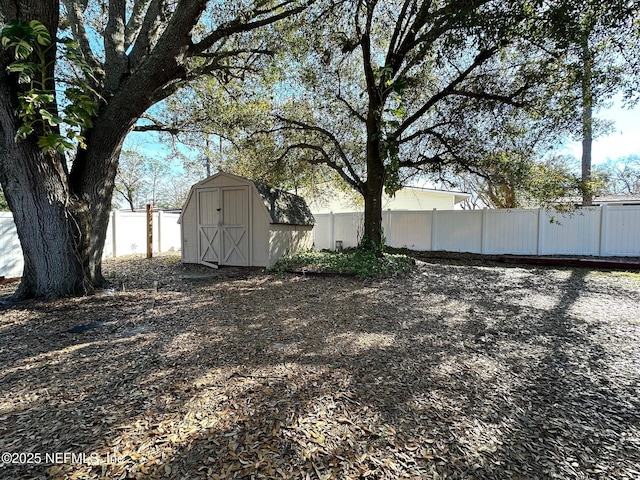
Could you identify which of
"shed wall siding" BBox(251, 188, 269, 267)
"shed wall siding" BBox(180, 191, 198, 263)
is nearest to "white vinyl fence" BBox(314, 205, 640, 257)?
"shed wall siding" BBox(251, 188, 269, 267)

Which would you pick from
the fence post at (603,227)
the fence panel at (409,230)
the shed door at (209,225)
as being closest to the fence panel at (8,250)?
the shed door at (209,225)

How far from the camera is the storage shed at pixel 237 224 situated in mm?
7766

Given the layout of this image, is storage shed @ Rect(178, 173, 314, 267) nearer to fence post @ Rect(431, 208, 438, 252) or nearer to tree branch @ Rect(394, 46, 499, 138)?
tree branch @ Rect(394, 46, 499, 138)

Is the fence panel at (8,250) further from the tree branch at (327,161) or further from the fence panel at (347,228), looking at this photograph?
the fence panel at (347,228)

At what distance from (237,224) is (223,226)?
44 cm

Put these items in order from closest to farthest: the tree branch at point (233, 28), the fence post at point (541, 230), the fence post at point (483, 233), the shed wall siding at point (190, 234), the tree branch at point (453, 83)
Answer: the tree branch at point (233, 28)
the tree branch at point (453, 83)
the shed wall siding at point (190, 234)
the fence post at point (541, 230)
the fence post at point (483, 233)

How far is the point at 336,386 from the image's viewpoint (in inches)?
90.4

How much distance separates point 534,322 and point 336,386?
3.00 m

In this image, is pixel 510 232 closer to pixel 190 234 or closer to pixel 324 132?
pixel 324 132

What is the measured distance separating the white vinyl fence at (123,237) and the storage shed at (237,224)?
2571mm

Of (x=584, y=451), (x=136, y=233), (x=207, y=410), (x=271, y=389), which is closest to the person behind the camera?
(x=584, y=451)

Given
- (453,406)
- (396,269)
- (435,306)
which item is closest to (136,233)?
(396,269)

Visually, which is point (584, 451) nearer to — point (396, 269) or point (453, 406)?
point (453, 406)

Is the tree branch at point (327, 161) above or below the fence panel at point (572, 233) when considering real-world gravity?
above
